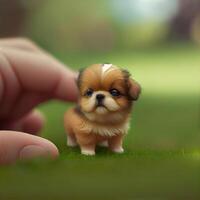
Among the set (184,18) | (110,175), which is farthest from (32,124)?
(184,18)

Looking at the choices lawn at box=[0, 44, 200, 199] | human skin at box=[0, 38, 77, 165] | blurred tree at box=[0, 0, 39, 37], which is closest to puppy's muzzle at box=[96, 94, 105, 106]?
Result: lawn at box=[0, 44, 200, 199]

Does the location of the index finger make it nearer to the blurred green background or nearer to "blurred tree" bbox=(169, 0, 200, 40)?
the blurred green background

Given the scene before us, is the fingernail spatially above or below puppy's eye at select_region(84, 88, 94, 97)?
below

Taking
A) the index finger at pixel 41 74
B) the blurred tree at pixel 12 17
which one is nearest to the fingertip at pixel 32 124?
the index finger at pixel 41 74

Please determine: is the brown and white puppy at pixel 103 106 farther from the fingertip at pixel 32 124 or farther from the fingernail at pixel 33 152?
the fingertip at pixel 32 124

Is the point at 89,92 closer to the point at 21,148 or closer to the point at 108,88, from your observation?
the point at 108,88

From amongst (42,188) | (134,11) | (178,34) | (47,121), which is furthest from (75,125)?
(178,34)

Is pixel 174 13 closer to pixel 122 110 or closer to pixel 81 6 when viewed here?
pixel 81 6
